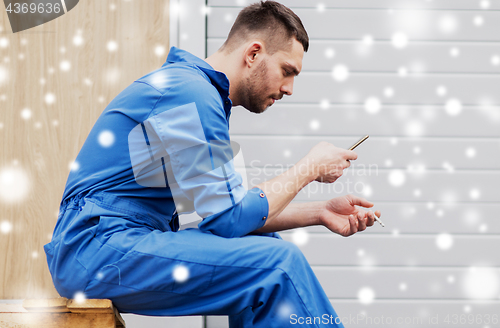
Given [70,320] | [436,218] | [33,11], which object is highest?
[33,11]

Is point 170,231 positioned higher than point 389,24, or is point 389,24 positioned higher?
point 389,24

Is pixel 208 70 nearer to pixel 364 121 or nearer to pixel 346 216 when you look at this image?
pixel 346 216

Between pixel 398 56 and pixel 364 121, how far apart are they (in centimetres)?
37

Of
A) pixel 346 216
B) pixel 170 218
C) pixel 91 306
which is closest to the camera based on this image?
pixel 91 306

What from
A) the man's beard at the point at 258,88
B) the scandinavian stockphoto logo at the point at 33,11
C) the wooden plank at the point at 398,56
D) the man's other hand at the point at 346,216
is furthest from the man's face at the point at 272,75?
the scandinavian stockphoto logo at the point at 33,11

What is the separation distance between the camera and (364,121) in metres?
1.83

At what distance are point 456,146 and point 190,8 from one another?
57.4 inches

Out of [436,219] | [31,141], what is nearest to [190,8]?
[31,141]

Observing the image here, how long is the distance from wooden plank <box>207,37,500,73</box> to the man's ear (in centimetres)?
64

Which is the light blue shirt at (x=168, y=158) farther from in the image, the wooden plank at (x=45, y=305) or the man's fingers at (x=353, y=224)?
the man's fingers at (x=353, y=224)

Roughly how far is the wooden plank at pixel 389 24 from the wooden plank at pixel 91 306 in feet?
4.66

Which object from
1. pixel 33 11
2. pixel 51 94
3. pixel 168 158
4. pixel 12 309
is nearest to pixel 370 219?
pixel 168 158

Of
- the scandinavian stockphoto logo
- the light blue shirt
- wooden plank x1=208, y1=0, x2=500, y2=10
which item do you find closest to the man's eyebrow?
the light blue shirt

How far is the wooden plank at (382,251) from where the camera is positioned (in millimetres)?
1798
